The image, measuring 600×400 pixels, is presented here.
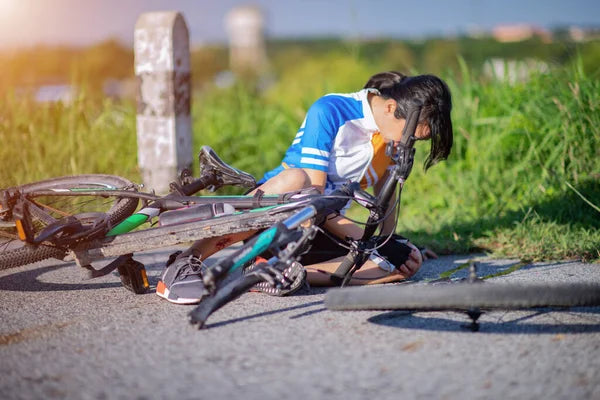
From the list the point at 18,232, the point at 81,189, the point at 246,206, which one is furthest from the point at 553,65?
the point at 18,232

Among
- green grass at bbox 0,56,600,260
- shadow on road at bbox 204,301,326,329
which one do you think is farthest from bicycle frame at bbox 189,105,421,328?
green grass at bbox 0,56,600,260

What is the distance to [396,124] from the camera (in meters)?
3.39

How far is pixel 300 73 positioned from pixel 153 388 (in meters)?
12.1

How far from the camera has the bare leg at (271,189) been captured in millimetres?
3283

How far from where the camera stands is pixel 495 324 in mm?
2762

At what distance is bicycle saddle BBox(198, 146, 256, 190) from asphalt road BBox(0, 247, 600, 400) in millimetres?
592

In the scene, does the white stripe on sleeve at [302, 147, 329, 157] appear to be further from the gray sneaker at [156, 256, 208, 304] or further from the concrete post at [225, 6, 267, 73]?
the concrete post at [225, 6, 267, 73]

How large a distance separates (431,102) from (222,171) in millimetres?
1125

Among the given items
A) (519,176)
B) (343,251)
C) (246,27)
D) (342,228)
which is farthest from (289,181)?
(246,27)

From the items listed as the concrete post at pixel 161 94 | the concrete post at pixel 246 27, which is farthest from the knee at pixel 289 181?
the concrete post at pixel 246 27

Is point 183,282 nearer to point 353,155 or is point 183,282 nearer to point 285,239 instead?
point 285,239

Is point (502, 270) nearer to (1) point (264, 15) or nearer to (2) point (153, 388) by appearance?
(2) point (153, 388)

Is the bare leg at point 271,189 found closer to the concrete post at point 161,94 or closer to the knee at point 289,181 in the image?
the knee at point 289,181

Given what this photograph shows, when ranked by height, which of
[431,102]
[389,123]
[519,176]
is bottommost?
[519,176]
